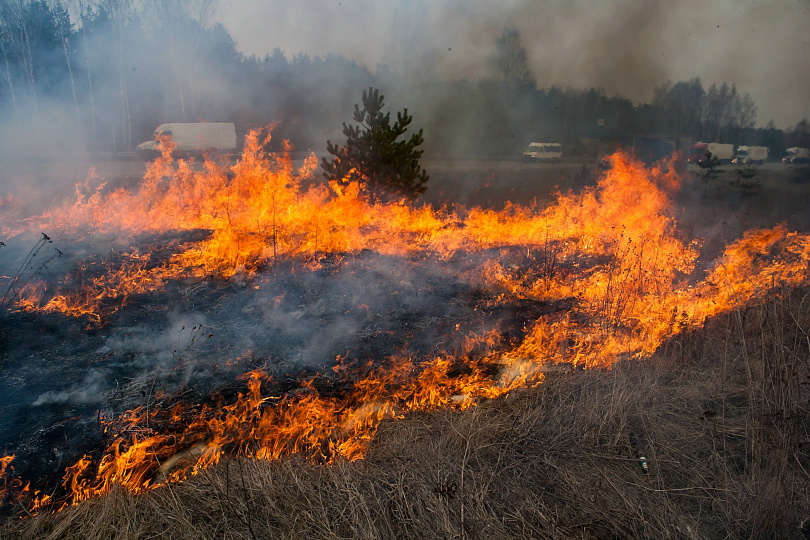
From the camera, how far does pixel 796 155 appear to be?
16.2 meters

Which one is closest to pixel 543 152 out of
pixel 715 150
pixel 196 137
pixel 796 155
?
pixel 715 150

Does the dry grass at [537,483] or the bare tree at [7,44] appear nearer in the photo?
the dry grass at [537,483]

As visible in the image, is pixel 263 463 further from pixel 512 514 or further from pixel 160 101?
pixel 160 101

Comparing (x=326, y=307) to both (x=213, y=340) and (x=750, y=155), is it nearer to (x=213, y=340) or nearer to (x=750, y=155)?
(x=213, y=340)

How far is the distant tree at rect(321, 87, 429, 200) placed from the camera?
1080cm

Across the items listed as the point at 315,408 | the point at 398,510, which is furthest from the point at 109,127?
the point at 398,510

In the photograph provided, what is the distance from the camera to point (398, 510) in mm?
2916

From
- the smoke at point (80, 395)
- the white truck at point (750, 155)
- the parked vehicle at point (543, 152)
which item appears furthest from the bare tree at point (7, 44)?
the white truck at point (750, 155)

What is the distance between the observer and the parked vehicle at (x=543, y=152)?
71.9 ft

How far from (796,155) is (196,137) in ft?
78.7

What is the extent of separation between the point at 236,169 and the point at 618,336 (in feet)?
36.9

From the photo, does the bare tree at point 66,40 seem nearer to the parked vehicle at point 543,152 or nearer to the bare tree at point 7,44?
the bare tree at point 7,44

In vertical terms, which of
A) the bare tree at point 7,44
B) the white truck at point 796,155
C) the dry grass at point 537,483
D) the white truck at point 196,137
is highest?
the bare tree at point 7,44

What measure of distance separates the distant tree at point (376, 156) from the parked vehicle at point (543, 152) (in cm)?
1233
